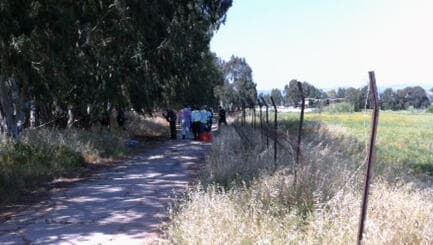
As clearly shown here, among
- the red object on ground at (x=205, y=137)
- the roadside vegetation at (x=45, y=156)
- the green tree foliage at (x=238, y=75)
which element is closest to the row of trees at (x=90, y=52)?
the roadside vegetation at (x=45, y=156)

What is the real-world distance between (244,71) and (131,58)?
337ft

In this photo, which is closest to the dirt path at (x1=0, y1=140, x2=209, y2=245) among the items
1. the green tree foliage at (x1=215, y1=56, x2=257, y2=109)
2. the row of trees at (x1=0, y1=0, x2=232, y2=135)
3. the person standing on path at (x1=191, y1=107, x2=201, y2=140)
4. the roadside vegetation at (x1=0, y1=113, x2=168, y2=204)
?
the roadside vegetation at (x1=0, y1=113, x2=168, y2=204)

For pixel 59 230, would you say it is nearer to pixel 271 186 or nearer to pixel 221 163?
pixel 271 186

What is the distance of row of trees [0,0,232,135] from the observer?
37.1 ft

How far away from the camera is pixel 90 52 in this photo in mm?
17703

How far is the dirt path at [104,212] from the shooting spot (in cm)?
748

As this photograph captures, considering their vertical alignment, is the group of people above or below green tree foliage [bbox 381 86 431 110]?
below

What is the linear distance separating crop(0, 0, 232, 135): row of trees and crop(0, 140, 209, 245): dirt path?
2.65 m

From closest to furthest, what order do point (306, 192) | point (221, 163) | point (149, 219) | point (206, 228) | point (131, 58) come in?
point (206, 228), point (306, 192), point (149, 219), point (221, 163), point (131, 58)

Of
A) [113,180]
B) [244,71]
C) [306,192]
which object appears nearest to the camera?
[306,192]

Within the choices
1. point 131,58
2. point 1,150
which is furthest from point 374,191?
point 131,58

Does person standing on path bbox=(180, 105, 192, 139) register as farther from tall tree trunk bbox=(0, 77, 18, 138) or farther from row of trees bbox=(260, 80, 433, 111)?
tall tree trunk bbox=(0, 77, 18, 138)

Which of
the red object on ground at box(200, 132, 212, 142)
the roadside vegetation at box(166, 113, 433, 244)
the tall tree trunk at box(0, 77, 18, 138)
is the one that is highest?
the tall tree trunk at box(0, 77, 18, 138)

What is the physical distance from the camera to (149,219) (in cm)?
849
